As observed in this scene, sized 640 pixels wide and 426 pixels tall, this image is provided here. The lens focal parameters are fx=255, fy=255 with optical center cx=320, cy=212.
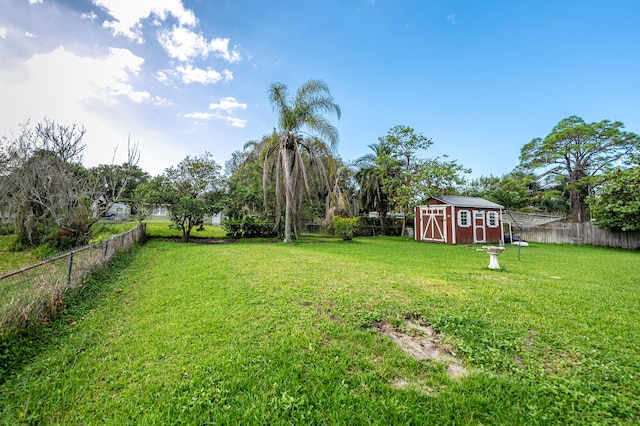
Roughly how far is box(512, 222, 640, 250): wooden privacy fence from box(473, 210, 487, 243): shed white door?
179cm

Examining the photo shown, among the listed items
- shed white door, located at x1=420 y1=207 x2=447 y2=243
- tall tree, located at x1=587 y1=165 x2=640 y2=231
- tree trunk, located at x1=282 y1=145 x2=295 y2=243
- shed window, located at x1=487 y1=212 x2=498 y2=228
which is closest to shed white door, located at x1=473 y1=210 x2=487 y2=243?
shed window, located at x1=487 y1=212 x2=498 y2=228

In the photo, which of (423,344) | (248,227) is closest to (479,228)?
(248,227)

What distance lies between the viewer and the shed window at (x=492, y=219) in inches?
641

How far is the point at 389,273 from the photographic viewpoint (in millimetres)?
5707

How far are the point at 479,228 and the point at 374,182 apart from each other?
7.86 metres

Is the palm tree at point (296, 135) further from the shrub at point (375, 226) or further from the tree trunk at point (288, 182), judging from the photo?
the shrub at point (375, 226)

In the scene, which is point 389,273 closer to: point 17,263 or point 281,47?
point 281,47

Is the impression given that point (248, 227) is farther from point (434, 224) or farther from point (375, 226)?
point (434, 224)

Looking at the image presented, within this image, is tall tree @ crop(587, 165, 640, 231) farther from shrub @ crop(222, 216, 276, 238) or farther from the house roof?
shrub @ crop(222, 216, 276, 238)

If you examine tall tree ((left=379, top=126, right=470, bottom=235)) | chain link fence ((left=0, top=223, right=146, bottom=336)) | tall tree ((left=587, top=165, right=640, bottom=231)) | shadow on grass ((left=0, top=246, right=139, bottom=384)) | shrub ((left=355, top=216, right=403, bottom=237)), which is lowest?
shadow on grass ((left=0, top=246, right=139, bottom=384))

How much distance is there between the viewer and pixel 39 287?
11.5 ft

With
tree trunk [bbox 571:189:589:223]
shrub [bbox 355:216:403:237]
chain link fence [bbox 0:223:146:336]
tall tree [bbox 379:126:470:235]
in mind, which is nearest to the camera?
chain link fence [bbox 0:223:146:336]

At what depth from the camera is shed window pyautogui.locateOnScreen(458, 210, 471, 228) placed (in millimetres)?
15545

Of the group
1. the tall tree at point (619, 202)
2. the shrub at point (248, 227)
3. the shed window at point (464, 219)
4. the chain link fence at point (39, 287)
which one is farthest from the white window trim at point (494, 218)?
the chain link fence at point (39, 287)
